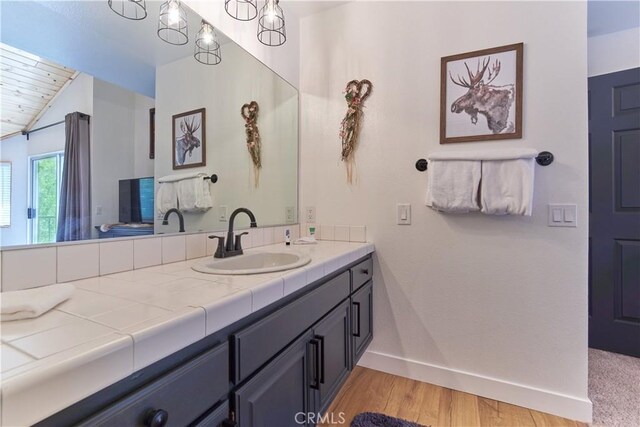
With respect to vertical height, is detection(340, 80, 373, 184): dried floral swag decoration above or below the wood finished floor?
above

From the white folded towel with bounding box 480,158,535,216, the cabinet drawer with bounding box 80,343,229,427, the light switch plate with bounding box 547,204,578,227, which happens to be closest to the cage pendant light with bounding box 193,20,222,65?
the cabinet drawer with bounding box 80,343,229,427

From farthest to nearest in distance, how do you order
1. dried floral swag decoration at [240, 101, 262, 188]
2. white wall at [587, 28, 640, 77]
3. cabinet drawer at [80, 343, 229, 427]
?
white wall at [587, 28, 640, 77]
dried floral swag decoration at [240, 101, 262, 188]
cabinet drawer at [80, 343, 229, 427]

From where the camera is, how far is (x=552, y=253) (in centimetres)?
155

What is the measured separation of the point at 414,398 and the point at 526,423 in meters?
0.54

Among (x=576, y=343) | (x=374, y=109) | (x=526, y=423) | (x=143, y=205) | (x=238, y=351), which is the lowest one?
(x=526, y=423)

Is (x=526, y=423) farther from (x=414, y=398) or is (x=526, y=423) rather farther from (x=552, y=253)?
(x=552, y=253)

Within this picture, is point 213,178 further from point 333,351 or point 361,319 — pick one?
point 361,319

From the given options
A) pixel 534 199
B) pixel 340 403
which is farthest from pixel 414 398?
pixel 534 199

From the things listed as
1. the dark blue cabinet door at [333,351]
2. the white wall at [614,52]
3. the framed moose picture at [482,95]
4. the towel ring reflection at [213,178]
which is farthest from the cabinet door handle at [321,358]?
the white wall at [614,52]

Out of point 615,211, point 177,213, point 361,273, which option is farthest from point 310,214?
point 615,211

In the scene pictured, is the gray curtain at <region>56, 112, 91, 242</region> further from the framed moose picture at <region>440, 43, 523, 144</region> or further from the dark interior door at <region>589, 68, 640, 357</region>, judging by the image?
the dark interior door at <region>589, 68, 640, 357</region>

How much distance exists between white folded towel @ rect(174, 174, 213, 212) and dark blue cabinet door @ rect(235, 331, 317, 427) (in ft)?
2.50

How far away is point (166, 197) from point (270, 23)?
129 centimetres

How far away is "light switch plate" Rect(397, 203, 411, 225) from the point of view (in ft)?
6.04
